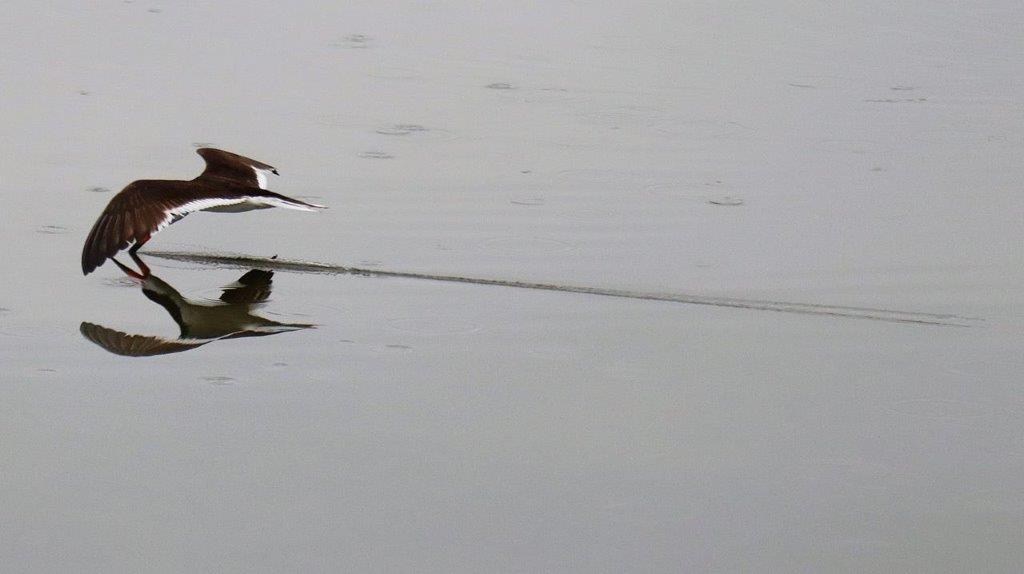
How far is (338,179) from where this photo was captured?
7.58m

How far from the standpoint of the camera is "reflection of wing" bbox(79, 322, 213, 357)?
535cm

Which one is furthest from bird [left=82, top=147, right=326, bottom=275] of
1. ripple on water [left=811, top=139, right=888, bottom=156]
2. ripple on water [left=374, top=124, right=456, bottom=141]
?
ripple on water [left=811, top=139, right=888, bottom=156]

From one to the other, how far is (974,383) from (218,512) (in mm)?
2789

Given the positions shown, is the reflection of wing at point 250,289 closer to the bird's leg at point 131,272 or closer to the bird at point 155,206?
the bird at point 155,206

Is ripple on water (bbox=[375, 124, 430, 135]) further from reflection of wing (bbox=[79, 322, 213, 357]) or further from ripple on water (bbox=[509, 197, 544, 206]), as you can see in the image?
reflection of wing (bbox=[79, 322, 213, 357])

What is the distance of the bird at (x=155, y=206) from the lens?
6058 mm

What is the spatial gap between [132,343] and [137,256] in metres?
1.15

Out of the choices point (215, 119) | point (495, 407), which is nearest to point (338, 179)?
point (215, 119)

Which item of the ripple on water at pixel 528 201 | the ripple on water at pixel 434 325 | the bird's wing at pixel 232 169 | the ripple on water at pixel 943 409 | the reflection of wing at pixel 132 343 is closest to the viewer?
the ripple on water at pixel 943 409

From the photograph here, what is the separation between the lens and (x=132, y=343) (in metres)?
5.43

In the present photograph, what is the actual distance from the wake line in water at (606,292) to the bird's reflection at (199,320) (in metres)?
0.16

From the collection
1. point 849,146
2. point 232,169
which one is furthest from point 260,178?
point 849,146

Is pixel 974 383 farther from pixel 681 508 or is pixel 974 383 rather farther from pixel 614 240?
pixel 614 240

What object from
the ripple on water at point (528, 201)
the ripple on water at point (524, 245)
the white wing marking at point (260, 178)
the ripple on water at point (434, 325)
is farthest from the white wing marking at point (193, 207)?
the ripple on water at point (528, 201)
